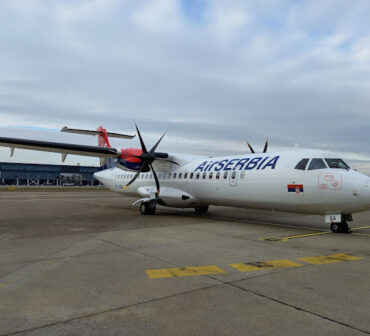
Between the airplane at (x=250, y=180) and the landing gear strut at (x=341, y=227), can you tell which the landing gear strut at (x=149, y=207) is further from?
the landing gear strut at (x=341, y=227)

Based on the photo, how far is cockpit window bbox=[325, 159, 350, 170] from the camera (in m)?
10.4

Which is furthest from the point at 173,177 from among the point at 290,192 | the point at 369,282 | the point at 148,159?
the point at 369,282

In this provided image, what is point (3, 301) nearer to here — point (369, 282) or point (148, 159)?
point (369, 282)

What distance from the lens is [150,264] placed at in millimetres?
6215

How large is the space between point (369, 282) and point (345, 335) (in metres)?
2.23

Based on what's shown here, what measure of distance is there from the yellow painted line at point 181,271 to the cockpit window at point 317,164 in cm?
618

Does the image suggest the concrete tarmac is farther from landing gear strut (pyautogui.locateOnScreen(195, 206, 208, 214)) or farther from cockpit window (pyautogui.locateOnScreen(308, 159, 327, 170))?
landing gear strut (pyautogui.locateOnScreen(195, 206, 208, 214))

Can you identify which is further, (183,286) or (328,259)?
(328,259)

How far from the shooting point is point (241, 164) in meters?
13.4

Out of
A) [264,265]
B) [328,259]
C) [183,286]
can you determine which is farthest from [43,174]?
[183,286]

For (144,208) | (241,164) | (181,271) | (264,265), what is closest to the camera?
(181,271)

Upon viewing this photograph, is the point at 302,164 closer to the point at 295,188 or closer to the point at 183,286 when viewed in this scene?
the point at 295,188

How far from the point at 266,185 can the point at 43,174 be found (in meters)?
97.2

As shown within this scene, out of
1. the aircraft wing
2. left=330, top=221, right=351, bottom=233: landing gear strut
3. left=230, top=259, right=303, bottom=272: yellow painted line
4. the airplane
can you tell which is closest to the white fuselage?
the airplane
